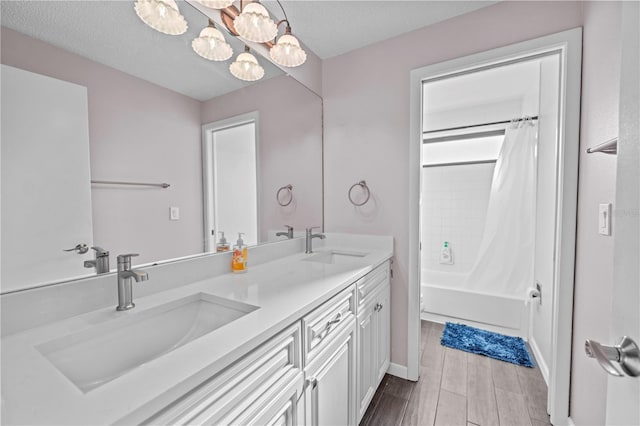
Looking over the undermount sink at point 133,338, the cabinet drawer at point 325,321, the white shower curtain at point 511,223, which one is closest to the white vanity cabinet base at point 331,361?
the cabinet drawer at point 325,321

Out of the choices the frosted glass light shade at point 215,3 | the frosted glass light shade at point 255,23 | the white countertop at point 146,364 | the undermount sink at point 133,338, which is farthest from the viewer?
the frosted glass light shade at point 255,23

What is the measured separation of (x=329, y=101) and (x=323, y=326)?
5.65 ft

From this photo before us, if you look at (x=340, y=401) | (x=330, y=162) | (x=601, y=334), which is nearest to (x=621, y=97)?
(x=601, y=334)

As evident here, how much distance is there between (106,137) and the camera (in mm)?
932

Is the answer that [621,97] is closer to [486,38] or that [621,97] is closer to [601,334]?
[601,334]

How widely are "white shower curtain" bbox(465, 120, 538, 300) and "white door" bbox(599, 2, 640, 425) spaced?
240cm

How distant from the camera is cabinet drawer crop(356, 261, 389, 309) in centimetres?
139

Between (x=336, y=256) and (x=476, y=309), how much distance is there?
5.35 feet

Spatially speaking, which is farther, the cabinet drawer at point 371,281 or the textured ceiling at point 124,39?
the cabinet drawer at point 371,281

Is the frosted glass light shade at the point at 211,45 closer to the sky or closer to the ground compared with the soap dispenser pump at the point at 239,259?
closer to the sky

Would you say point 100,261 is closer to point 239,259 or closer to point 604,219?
point 239,259

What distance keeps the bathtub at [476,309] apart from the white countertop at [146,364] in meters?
2.03

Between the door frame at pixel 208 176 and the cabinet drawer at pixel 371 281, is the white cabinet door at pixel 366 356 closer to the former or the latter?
the cabinet drawer at pixel 371 281

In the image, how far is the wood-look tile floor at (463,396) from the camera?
5.00 feet
